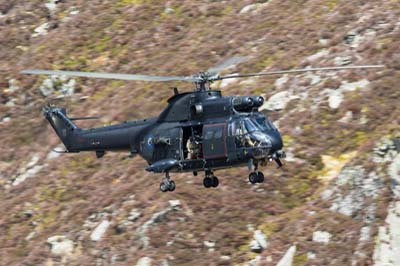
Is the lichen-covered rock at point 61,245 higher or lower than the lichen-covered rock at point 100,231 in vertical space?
lower

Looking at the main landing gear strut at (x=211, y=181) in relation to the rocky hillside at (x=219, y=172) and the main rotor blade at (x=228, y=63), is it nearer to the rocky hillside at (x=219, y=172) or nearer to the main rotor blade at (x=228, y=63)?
the main rotor blade at (x=228, y=63)

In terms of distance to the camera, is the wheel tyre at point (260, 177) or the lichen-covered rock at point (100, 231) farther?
the lichen-covered rock at point (100, 231)

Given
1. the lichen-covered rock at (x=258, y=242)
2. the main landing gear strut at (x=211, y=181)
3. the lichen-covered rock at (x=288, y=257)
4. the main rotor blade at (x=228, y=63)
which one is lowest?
the lichen-covered rock at (x=258, y=242)

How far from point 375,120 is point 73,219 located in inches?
531

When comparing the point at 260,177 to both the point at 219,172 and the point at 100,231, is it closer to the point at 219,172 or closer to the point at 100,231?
the point at 219,172

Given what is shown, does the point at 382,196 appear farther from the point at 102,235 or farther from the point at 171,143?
the point at 102,235

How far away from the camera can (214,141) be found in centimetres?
2488

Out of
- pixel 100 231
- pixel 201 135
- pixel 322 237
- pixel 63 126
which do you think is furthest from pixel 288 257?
pixel 63 126

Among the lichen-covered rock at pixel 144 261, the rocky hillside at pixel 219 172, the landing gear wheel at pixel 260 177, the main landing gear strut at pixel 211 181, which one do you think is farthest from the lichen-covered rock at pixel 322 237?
the landing gear wheel at pixel 260 177

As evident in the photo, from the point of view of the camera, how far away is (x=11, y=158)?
142 ft

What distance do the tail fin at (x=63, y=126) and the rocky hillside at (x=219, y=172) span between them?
17.8 ft

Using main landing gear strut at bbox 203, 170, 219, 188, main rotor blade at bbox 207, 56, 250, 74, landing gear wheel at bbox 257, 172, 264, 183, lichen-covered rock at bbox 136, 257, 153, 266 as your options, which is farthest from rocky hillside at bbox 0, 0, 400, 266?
main rotor blade at bbox 207, 56, 250, 74

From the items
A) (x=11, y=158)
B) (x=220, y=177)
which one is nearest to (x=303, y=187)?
(x=220, y=177)

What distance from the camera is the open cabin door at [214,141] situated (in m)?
24.7
